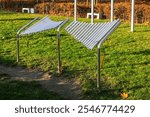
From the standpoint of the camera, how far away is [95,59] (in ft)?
40.2

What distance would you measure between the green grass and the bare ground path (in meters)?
0.23

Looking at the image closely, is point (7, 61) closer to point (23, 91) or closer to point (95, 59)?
point (95, 59)

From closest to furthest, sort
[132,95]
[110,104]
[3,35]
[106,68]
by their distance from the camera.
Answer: [110,104]
[132,95]
[106,68]
[3,35]

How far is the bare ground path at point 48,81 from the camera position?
965 cm

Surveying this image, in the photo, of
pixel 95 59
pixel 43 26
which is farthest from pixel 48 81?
pixel 95 59

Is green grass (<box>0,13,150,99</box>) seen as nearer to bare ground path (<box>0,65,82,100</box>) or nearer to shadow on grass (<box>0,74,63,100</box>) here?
bare ground path (<box>0,65,82,100</box>)

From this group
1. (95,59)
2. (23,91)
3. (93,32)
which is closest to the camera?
(23,91)

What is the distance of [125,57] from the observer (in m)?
12.3

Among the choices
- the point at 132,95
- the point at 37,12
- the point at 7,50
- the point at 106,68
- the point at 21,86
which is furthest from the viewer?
the point at 37,12

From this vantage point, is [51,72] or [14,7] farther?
[14,7]

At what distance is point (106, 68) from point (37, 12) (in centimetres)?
1605

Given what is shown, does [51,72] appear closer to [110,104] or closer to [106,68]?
[106,68]

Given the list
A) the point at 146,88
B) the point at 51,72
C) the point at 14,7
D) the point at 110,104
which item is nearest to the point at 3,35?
the point at 51,72

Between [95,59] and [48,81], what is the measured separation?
6.97 feet
